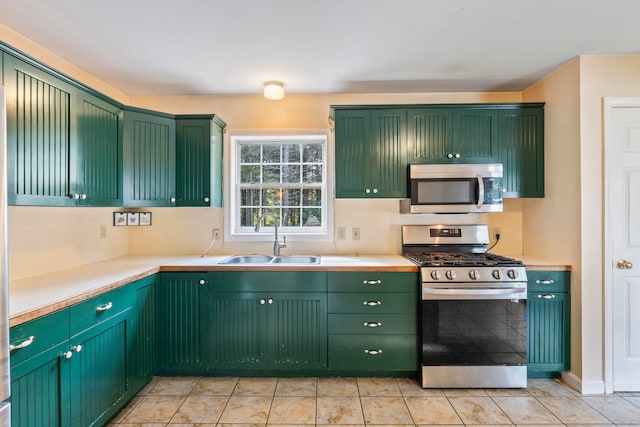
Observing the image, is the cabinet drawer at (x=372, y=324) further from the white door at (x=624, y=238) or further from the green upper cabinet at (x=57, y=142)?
the green upper cabinet at (x=57, y=142)

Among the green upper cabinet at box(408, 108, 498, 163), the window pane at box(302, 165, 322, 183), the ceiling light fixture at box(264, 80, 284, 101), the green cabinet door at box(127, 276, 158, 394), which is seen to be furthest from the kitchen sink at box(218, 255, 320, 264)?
the ceiling light fixture at box(264, 80, 284, 101)

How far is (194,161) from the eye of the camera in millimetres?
2852

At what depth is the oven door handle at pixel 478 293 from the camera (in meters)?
2.41

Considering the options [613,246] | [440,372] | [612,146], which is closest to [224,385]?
[440,372]

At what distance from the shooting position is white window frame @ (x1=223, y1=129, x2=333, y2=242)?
316cm

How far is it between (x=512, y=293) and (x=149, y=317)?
2.69 metres

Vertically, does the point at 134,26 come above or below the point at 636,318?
above

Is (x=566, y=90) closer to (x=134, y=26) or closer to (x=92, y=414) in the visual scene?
(x=134, y=26)

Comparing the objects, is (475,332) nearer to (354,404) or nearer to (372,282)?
(372,282)

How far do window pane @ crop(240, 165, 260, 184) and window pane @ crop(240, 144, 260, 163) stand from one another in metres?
0.06

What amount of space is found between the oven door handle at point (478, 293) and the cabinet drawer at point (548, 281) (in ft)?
0.51

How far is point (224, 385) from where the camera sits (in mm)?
2498

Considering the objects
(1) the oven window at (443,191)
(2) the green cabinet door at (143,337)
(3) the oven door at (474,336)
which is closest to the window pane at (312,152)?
(1) the oven window at (443,191)

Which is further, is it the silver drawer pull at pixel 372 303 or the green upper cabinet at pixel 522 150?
the green upper cabinet at pixel 522 150
